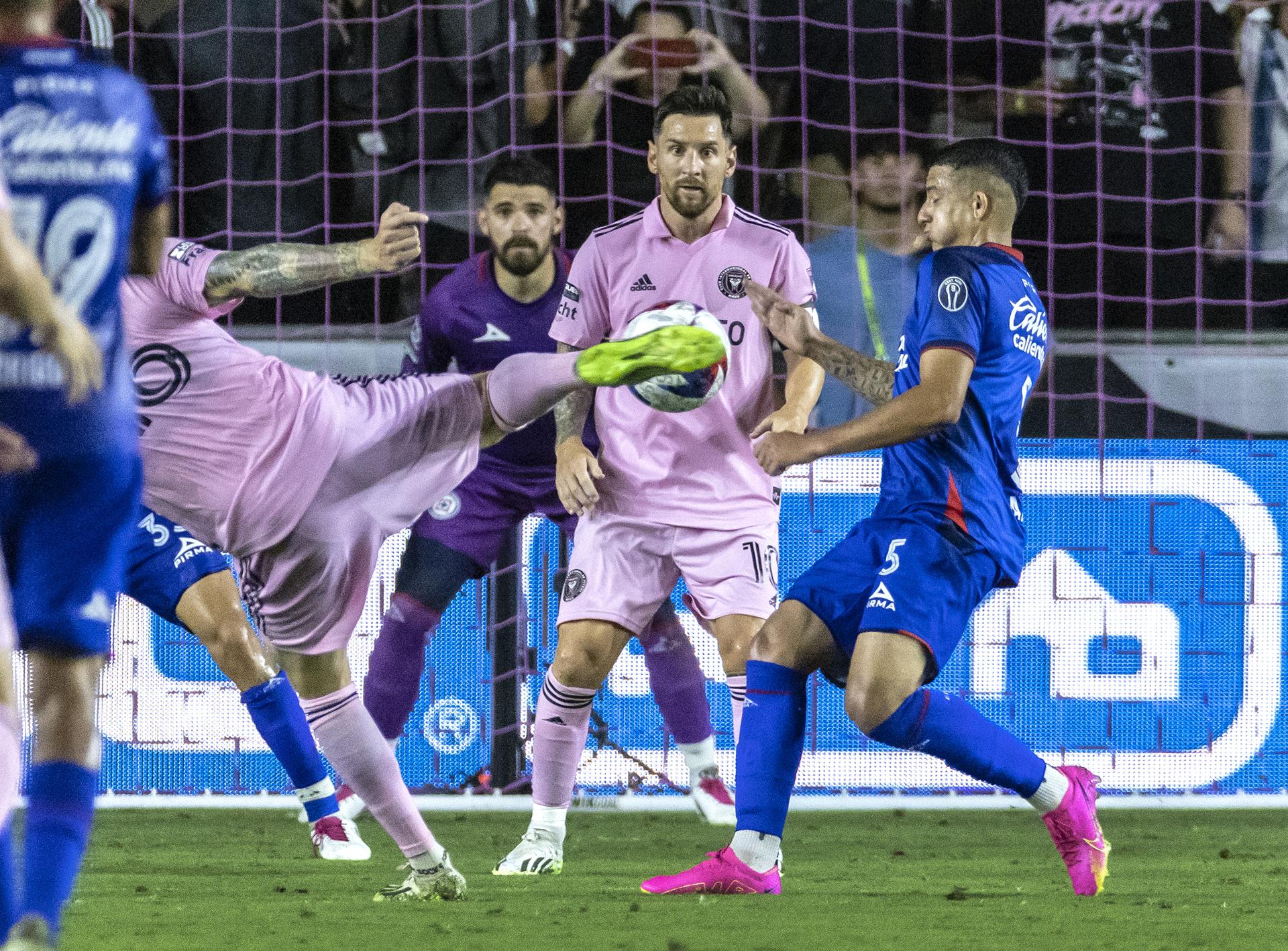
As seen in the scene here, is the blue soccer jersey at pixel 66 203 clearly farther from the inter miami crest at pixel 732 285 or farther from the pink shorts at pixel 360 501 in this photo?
the inter miami crest at pixel 732 285

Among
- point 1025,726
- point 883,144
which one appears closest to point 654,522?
point 1025,726

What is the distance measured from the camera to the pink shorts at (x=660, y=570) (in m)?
4.57

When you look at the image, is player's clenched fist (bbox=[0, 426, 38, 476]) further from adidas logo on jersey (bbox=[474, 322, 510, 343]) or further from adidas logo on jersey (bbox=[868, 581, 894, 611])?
adidas logo on jersey (bbox=[474, 322, 510, 343])

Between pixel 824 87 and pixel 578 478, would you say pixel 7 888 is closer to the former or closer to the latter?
pixel 578 478

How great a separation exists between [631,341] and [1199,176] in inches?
181

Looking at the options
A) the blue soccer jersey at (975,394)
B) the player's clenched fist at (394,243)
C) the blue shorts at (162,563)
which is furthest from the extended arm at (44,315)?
the blue shorts at (162,563)

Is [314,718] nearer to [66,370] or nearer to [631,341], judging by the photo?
[631,341]

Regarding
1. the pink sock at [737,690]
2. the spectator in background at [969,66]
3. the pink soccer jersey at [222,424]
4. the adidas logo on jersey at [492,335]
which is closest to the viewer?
the pink soccer jersey at [222,424]

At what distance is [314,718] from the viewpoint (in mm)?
3807

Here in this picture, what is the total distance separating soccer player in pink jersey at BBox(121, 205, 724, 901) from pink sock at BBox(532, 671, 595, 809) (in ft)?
2.43

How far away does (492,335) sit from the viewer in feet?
18.6

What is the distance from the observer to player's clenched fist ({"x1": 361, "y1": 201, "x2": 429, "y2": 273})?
3486 mm

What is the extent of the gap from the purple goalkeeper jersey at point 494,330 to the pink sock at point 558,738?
1.23 m

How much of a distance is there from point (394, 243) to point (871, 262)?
3840 mm
